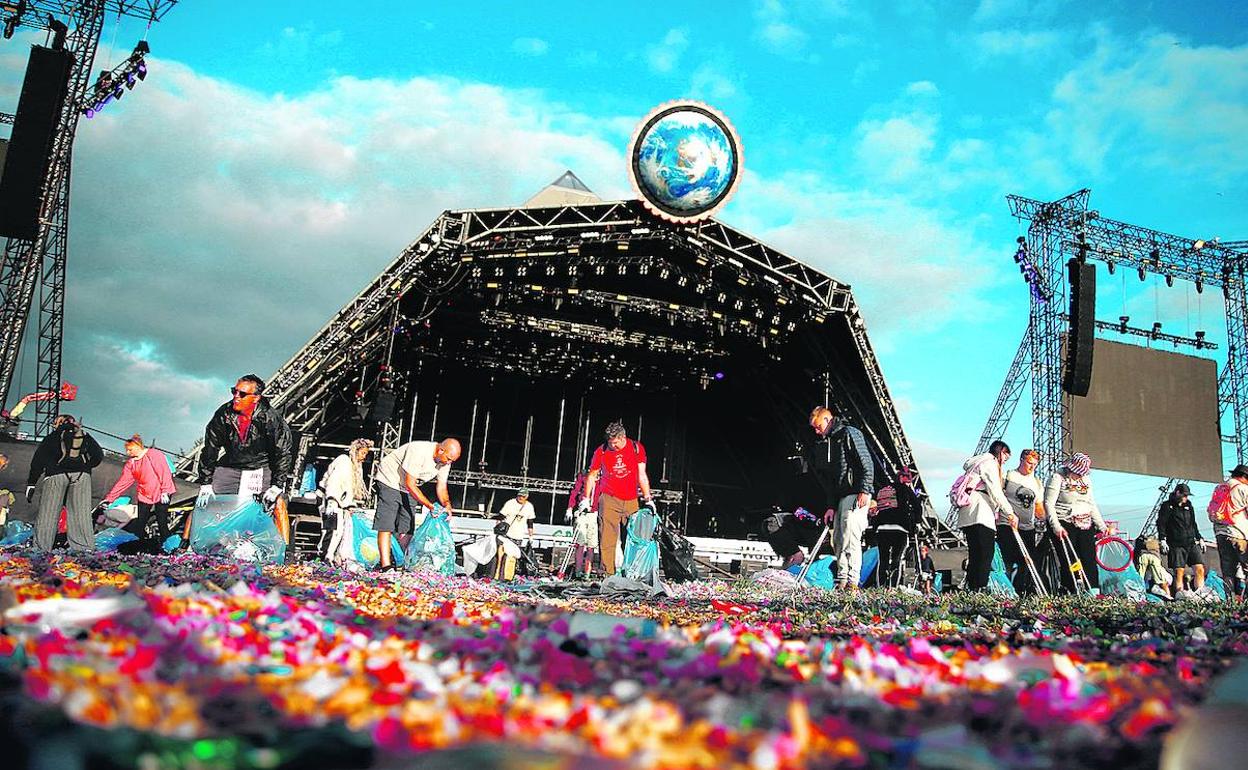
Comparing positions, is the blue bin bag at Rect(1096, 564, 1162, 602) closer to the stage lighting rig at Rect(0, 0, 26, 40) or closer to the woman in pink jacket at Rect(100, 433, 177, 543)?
the woman in pink jacket at Rect(100, 433, 177, 543)

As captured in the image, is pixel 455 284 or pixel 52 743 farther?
pixel 455 284

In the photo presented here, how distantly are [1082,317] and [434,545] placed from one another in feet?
57.6

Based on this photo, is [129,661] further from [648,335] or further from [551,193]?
[551,193]

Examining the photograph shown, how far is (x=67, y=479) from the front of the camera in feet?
25.5

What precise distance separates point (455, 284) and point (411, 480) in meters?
7.25

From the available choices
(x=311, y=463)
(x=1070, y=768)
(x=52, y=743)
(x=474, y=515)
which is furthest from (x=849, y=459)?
(x=311, y=463)

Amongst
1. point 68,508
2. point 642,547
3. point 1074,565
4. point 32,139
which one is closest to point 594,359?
point 642,547

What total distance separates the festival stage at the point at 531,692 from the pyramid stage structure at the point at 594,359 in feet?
36.8

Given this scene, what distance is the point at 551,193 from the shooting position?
1802 cm

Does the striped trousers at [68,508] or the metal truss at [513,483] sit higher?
A: the metal truss at [513,483]

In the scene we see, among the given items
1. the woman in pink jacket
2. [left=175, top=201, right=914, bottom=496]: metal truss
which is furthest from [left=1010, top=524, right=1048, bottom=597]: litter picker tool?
the woman in pink jacket

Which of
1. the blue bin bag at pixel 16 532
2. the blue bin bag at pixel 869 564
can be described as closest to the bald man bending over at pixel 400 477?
the blue bin bag at pixel 16 532

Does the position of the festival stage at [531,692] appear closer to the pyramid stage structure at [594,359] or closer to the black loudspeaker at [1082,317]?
the pyramid stage structure at [594,359]

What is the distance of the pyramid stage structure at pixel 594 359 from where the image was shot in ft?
46.5
